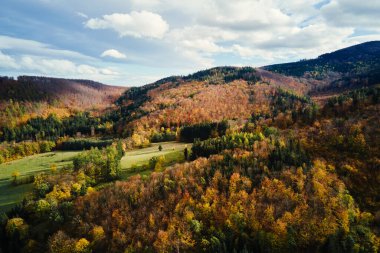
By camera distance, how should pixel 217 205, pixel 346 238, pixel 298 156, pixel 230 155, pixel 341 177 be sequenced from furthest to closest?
pixel 230 155
pixel 298 156
pixel 341 177
pixel 217 205
pixel 346 238

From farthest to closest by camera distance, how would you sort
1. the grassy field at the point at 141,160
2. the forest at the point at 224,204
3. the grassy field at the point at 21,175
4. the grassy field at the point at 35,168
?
the grassy field at the point at 141,160 → the grassy field at the point at 35,168 → the grassy field at the point at 21,175 → the forest at the point at 224,204

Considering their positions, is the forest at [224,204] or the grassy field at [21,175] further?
the grassy field at [21,175]

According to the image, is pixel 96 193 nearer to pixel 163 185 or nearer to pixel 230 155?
pixel 163 185

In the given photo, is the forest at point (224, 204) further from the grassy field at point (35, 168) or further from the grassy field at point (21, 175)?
the grassy field at point (21, 175)

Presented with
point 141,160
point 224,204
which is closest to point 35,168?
point 141,160

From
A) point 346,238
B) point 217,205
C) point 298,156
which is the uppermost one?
point 298,156

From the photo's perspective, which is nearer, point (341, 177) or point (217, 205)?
point (217, 205)

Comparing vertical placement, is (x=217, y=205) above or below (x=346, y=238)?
above

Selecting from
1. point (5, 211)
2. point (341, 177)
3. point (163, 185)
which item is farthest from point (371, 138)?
point (5, 211)

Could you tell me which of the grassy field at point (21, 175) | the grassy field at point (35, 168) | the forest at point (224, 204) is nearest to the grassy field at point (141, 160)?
the grassy field at point (35, 168)

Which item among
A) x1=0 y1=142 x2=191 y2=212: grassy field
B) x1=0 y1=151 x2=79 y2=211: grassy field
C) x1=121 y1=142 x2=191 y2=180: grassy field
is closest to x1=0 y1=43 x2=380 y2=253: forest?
x1=121 y1=142 x2=191 y2=180: grassy field

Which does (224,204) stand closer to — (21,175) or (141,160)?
(141,160)
